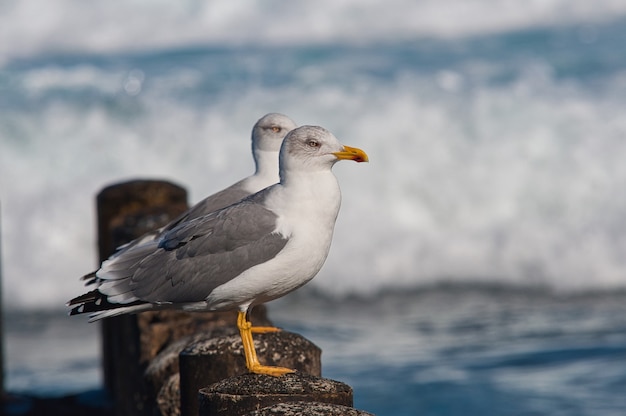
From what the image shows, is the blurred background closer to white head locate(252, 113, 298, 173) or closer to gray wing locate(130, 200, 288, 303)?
white head locate(252, 113, 298, 173)

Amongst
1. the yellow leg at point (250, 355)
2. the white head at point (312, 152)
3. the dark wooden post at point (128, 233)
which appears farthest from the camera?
the dark wooden post at point (128, 233)

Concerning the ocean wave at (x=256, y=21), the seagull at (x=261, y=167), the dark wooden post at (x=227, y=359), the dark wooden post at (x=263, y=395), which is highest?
the ocean wave at (x=256, y=21)

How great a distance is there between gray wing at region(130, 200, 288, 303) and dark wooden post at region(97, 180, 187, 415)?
0.73 metres

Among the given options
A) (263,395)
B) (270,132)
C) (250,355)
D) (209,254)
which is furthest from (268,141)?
(263,395)

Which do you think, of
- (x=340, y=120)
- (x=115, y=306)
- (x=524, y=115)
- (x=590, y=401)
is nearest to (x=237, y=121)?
(x=340, y=120)

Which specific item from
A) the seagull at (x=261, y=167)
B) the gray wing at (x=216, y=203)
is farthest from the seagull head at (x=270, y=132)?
the gray wing at (x=216, y=203)

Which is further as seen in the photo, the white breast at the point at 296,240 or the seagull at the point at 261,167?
the seagull at the point at 261,167

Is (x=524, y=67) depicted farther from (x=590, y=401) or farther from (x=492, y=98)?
(x=590, y=401)

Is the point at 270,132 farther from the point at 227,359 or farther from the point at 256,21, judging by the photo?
the point at 256,21

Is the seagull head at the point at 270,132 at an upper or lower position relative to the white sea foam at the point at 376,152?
lower

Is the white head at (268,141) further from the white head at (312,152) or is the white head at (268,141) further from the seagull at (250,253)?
the white head at (312,152)

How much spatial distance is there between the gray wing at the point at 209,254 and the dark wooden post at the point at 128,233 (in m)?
0.73

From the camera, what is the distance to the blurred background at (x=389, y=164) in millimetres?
7727

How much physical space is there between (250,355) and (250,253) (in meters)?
0.32
